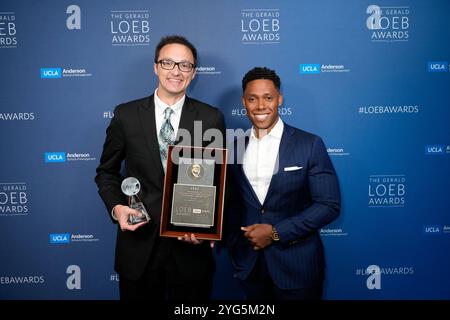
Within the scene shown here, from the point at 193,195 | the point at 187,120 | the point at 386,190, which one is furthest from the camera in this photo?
the point at 386,190

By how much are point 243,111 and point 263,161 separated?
0.75m

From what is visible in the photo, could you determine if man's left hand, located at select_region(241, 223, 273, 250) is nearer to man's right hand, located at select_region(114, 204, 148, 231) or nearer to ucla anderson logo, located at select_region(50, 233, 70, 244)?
man's right hand, located at select_region(114, 204, 148, 231)

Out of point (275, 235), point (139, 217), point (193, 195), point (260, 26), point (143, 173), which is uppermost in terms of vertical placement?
point (260, 26)

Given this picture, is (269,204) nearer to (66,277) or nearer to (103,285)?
(103,285)

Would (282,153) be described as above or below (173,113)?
below

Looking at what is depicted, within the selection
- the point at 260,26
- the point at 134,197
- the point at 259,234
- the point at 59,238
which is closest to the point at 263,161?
the point at 259,234

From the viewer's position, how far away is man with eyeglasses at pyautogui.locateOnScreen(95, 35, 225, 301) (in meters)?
1.86

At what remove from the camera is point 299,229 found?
1.83m

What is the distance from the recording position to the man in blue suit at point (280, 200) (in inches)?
73.4

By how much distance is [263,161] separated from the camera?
194 centimetres

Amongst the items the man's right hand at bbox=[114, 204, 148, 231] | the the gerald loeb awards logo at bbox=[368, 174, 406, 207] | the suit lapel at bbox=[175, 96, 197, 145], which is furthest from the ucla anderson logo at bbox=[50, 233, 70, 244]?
the the gerald loeb awards logo at bbox=[368, 174, 406, 207]

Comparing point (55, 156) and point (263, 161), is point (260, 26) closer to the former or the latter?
point (263, 161)

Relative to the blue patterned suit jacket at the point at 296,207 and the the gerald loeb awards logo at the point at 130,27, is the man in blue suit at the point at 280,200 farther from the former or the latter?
the the gerald loeb awards logo at the point at 130,27

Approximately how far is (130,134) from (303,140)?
887 mm
